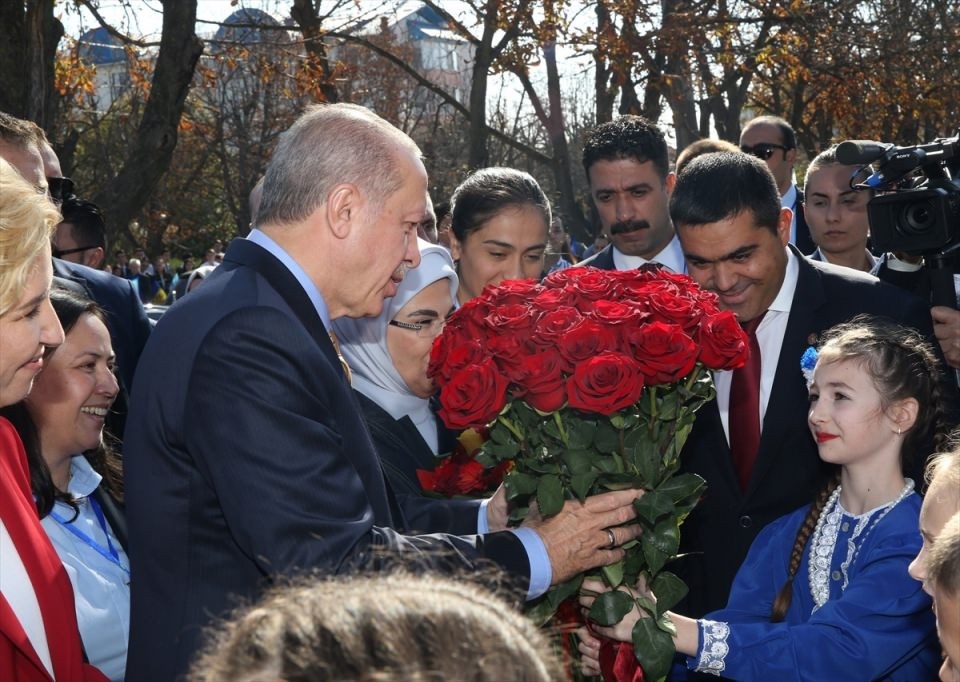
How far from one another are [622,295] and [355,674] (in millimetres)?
1757

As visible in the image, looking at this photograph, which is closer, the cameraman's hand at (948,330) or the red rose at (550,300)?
the red rose at (550,300)

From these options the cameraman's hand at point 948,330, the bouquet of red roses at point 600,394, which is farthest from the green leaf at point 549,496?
the cameraman's hand at point 948,330

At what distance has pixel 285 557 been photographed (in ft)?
6.97

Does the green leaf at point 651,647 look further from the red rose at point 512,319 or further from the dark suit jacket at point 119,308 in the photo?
the dark suit jacket at point 119,308

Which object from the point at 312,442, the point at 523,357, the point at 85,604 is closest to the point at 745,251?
the point at 523,357

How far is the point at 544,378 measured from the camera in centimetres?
247

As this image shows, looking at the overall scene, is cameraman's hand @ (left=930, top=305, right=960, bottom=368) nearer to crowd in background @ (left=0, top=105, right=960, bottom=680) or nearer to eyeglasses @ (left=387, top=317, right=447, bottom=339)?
crowd in background @ (left=0, top=105, right=960, bottom=680)

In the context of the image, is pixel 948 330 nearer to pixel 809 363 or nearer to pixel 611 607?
pixel 809 363

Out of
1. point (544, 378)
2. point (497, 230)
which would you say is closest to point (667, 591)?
point (544, 378)

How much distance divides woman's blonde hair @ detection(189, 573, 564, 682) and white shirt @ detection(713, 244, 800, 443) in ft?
8.85

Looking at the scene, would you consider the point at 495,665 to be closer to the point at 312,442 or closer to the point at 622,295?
the point at 312,442

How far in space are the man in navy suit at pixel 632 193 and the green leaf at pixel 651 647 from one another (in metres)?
2.61

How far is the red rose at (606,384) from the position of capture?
2.41m

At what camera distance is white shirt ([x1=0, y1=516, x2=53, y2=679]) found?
7.76ft
